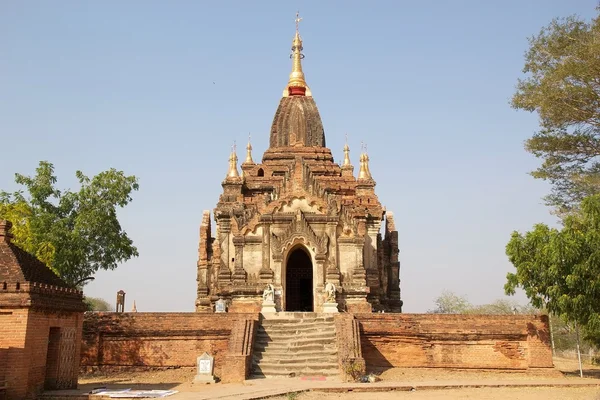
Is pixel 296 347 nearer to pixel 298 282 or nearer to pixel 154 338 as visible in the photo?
pixel 154 338

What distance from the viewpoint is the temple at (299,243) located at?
22.7 meters

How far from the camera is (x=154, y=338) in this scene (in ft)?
57.1

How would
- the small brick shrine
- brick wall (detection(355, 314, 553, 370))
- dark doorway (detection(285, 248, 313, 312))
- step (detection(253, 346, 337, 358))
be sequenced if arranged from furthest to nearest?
dark doorway (detection(285, 248, 313, 312)) < brick wall (detection(355, 314, 553, 370)) < step (detection(253, 346, 337, 358)) < the small brick shrine

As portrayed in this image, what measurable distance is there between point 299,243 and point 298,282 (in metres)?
2.74

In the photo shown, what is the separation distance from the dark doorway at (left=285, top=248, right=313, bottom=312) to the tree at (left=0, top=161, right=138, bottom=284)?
6292mm

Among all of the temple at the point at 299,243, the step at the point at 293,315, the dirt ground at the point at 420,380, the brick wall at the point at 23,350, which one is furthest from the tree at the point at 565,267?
the brick wall at the point at 23,350

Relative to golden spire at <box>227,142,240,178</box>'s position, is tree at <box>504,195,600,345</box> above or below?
below

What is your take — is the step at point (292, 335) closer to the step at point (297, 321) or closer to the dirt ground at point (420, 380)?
the step at point (297, 321)

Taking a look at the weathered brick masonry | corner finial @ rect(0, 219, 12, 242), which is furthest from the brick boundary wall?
corner finial @ rect(0, 219, 12, 242)

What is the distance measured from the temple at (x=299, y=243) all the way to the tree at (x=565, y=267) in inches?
280

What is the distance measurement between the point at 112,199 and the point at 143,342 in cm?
752

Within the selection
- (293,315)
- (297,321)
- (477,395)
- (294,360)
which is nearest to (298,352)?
(294,360)

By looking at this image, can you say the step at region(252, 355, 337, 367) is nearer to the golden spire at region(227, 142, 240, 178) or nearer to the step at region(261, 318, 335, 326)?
the step at region(261, 318, 335, 326)

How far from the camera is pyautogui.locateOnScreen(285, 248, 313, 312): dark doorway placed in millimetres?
24953
